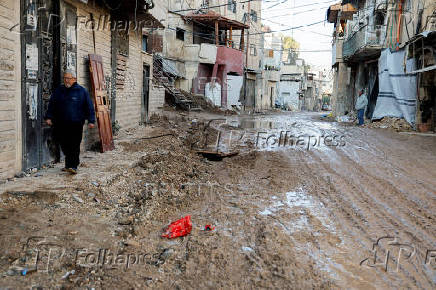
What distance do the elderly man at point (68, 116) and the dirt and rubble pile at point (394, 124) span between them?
1402cm

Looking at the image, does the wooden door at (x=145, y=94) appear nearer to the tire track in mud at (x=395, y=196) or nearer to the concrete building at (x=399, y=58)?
the tire track in mud at (x=395, y=196)

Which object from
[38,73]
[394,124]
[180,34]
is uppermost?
[180,34]

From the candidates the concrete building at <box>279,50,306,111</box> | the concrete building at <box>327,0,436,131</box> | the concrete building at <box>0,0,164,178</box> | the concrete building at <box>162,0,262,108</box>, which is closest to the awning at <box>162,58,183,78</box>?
the concrete building at <box>162,0,262,108</box>

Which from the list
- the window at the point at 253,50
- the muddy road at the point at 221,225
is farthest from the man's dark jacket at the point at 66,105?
the window at the point at 253,50

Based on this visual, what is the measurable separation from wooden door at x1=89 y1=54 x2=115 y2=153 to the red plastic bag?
4550mm

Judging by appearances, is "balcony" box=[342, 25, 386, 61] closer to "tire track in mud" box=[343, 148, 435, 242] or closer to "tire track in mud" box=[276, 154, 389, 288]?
"tire track in mud" box=[276, 154, 389, 288]

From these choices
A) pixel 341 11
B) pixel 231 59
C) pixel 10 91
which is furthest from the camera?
pixel 231 59

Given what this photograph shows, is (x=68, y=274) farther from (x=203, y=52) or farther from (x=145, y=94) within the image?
(x=203, y=52)

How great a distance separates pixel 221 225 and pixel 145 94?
11810 mm

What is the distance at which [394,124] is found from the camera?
16.7m

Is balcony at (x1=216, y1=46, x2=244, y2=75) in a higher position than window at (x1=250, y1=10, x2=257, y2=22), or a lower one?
lower

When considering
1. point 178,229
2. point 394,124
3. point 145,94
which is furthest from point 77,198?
point 394,124

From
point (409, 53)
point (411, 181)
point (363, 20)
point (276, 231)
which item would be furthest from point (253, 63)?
point (276, 231)

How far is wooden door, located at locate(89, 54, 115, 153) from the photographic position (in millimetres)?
8281
